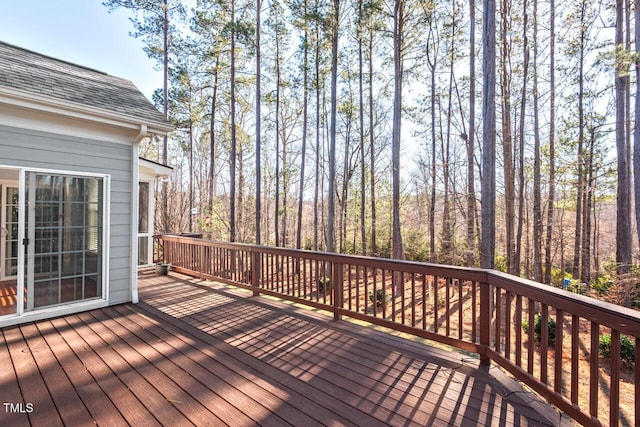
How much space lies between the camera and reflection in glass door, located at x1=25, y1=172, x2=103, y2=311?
3.36 meters

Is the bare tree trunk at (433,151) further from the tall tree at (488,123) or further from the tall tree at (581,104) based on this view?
the tall tree at (488,123)

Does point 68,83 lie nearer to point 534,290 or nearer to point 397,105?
point 534,290

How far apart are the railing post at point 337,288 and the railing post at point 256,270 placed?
1.42 m

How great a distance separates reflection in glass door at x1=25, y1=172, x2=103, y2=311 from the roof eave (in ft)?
2.54

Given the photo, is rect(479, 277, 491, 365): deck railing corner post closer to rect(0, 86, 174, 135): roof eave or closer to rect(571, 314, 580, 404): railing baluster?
rect(571, 314, 580, 404): railing baluster

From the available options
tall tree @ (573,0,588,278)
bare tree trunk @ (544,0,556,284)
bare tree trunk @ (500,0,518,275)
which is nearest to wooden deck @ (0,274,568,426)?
bare tree trunk @ (500,0,518,275)

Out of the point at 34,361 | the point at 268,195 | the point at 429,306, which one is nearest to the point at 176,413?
the point at 34,361

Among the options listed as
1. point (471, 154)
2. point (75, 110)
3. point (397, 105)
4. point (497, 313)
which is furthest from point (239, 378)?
point (471, 154)

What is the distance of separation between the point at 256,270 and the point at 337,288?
5.02 ft

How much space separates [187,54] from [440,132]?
9.59 m

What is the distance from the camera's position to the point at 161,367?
94.0 inches

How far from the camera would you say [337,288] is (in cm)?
352

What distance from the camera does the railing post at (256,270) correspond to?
14.5ft

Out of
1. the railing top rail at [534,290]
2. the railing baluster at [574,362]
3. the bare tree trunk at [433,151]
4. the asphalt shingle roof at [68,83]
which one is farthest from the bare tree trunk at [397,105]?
the railing baluster at [574,362]
